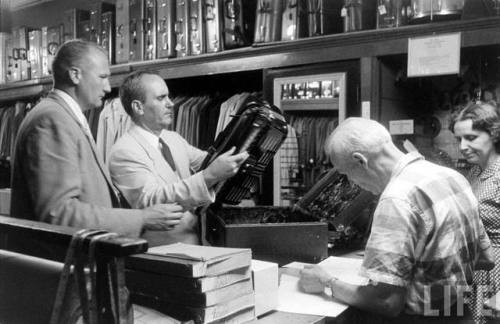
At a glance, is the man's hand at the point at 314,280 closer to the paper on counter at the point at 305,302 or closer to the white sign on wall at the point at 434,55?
the paper on counter at the point at 305,302

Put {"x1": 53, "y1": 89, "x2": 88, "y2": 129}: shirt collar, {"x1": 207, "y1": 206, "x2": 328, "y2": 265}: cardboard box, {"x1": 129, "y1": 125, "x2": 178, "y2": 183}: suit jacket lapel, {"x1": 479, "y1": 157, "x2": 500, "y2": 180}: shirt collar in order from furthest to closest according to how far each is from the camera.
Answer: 1. {"x1": 479, "y1": 157, "x2": 500, "y2": 180}: shirt collar
2. {"x1": 129, "y1": 125, "x2": 178, "y2": 183}: suit jacket lapel
3. {"x1": 207, "y1": 206, "x2": 328, "y2": 265}: cardboard box
4. {"x1": 53, "y1": 89, "x2": 88, "y2": 129}: shirt collar

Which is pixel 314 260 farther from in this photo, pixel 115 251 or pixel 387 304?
pixel 115 251

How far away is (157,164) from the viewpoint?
237 cm

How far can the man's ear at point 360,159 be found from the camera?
1.69 meters

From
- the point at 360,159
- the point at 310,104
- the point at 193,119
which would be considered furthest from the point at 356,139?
the point at 193,119

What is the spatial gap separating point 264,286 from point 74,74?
106 centimetres

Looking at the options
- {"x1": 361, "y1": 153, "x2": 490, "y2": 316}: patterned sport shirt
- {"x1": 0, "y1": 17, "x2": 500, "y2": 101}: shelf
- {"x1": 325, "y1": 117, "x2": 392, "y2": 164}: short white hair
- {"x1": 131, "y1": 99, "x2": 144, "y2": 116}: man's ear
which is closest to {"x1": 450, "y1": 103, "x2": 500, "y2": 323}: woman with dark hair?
{"x1": 0, "y1": 17, "x2": 500, "y2": 101}: shelf

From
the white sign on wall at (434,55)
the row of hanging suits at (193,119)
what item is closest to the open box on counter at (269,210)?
the white sign on wall at (434,55)

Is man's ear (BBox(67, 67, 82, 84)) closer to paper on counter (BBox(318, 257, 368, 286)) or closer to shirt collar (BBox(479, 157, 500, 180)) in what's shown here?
paper on counter (BBox(318, 257, 368, 286))

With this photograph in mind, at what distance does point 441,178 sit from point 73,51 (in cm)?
137

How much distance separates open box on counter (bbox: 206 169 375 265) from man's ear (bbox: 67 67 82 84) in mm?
768

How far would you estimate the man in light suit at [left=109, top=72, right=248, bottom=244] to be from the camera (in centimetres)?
215

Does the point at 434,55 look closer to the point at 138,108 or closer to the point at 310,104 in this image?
the point at 310,104

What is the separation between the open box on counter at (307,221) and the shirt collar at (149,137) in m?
0.39
